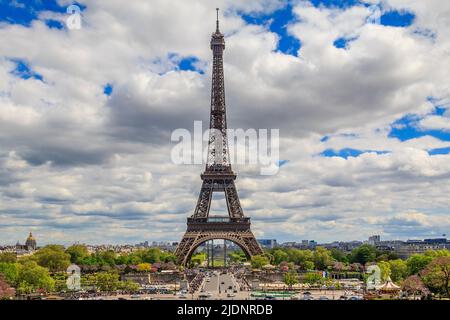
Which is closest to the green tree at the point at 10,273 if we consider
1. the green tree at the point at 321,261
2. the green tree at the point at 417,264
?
the green tree at the point at 417,264

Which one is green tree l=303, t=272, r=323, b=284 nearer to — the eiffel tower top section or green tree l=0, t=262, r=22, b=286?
the eiffel tower top section

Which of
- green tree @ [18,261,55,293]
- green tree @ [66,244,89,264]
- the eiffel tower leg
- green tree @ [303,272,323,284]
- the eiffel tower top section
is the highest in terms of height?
the eiffel tower top section

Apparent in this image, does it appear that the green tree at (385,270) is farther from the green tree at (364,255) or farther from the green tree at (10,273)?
the green tree at (10,273)

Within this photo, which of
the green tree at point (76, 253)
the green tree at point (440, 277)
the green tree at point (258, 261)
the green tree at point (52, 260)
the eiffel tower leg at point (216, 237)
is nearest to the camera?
the green tree at point (440, 277)

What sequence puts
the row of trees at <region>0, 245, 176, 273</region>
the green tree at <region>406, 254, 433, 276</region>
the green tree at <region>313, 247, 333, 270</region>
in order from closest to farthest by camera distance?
the green tree at <region>406, 254, 433, 276</region>, the row of trees at <region>0, 245, 176, 273</region>, the green tree at <region>313, 247, 333, 270</region>

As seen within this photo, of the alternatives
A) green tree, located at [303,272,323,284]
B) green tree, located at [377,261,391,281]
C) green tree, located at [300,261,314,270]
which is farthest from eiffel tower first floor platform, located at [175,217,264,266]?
green tree, located at [377,261,391,281]
